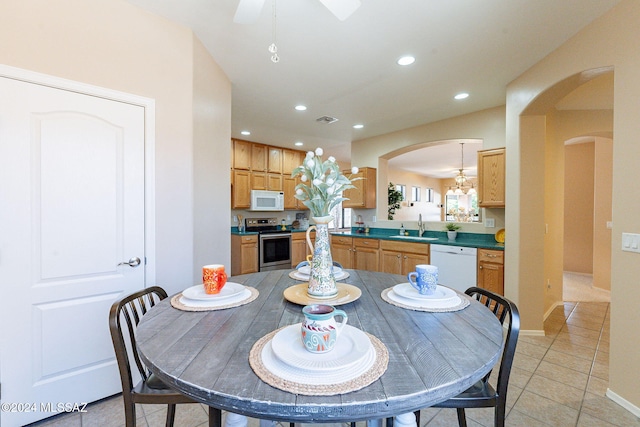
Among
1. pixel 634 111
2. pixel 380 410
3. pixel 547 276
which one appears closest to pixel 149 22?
pixel 380 410

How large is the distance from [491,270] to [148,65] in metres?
3.70

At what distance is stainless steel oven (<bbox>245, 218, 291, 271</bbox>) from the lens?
516cm

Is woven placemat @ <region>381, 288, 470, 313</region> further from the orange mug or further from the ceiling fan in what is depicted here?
the ceiling fan

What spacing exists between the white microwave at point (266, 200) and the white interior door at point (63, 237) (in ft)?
11.5

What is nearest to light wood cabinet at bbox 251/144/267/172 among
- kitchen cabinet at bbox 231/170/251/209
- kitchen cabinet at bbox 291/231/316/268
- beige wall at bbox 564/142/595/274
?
kitchen cabinet at bbox 231/170/251/209

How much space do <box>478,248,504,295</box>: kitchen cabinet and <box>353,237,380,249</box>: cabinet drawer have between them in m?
1.52

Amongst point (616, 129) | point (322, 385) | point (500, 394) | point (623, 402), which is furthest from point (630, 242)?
point (322, 385)

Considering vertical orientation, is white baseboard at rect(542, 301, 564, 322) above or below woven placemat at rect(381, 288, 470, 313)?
below

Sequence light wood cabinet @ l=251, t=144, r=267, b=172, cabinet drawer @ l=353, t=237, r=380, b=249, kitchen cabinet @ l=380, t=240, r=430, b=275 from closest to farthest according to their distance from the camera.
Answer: kitchen cabinet @ l=380, t=240, r=430, b=275 < cabinet drawer @ l=353, t=237, r=380, b=249 < light wood cabinet @ l=251, t=144, r=267, b=172

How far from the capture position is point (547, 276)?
133 inches

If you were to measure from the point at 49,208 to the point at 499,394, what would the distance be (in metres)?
2.47

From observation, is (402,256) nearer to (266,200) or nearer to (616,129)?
(616,129)

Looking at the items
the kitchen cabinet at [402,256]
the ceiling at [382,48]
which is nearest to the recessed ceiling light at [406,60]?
the ceiling at [382,48]

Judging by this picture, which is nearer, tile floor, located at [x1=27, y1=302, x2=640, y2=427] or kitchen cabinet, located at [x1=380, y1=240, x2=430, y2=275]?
tile floor, located at [x1=27, y1=302, x2=640, y2=427]
